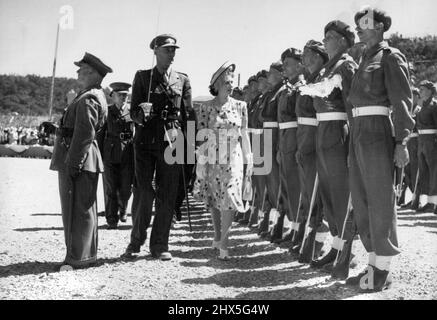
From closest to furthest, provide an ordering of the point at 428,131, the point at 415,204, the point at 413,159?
the point at 428,131 → the point at 415,204 → the point at 413,159

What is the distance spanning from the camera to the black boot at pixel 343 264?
564 cm

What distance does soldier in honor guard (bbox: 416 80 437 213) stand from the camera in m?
12.0

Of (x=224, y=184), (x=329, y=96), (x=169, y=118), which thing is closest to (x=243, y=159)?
(x=224, y=184)

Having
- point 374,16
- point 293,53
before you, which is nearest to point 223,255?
point 293,53

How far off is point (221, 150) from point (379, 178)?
2.43 meters

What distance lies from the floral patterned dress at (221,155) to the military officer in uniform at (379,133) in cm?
200

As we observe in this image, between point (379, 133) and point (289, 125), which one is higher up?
point (289, 125)

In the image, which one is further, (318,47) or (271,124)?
(271,124)

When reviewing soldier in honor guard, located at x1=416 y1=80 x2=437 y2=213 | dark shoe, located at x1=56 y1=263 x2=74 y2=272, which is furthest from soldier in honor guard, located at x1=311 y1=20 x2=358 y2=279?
soldier in honor guard, located at x1=416 y1=80 x2=437 y2=213

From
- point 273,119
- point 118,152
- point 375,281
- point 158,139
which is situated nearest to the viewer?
point 375,281

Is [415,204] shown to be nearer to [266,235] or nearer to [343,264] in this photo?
[266,235]

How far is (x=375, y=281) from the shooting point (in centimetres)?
509

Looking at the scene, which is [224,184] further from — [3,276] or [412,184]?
[412,184]

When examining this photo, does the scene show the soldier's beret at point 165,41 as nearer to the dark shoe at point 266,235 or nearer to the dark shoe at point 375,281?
the dark shoe at point 266,235
